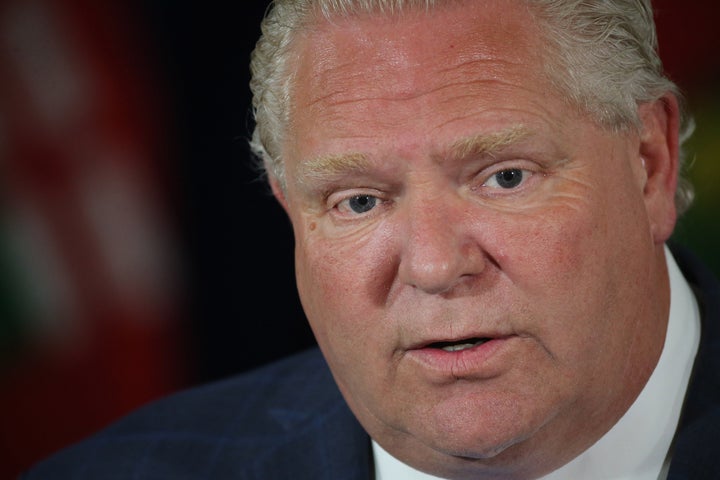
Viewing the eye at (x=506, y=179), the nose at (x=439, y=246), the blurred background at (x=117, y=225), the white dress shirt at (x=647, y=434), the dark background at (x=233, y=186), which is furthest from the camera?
the blurred background at (x=117, y=225)

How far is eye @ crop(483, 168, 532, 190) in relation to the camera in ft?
6.61

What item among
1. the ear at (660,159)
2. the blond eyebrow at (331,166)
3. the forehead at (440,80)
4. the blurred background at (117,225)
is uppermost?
the forehead at (440,80)

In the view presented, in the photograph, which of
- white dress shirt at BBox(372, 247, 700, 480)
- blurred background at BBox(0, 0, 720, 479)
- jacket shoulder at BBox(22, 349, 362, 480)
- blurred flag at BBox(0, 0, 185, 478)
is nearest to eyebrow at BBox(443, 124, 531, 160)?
white dress shirt at BBox(372, 247, 700, 480)

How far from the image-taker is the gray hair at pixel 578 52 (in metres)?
2.03

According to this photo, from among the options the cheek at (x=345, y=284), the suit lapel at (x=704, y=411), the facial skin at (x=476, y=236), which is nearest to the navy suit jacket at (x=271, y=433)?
the suit lapel at (x=704, y=411)

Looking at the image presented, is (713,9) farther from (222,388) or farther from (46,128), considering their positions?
(46,128)

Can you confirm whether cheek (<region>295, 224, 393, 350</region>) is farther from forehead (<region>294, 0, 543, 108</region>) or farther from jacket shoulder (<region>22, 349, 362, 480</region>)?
jacket shoulder (<region>22, 349, 362, 480</region>)

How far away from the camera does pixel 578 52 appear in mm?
2053

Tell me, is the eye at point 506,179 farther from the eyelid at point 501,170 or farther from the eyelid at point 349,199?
the eyelid at point 349,199

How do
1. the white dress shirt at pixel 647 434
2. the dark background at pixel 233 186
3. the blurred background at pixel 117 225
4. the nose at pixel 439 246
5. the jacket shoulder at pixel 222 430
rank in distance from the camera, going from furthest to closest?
the blurred background at pixel 117 225 < the dark background at pixel 233 186 < the jacket shoulder at pixel 222 430 < the white dress shirt at pixel 647 434 < the nose at pixel 439 246

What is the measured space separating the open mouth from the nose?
0.12 metres

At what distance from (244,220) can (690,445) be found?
76.4 inches

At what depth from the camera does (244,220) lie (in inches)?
148

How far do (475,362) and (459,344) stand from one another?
57 millimetres
